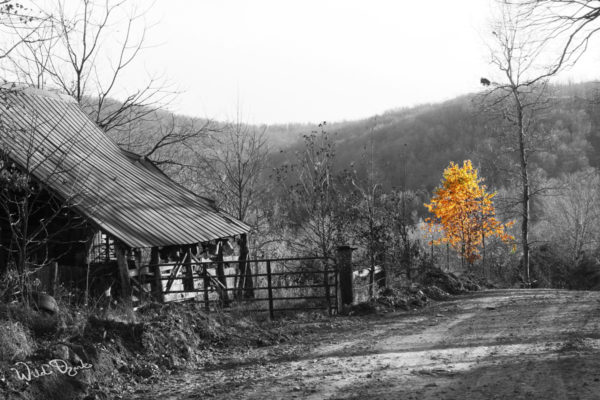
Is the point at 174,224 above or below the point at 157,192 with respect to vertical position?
below

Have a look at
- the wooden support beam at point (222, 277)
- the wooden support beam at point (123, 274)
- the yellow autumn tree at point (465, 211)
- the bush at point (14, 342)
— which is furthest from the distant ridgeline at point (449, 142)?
the bush at point (14, 342)

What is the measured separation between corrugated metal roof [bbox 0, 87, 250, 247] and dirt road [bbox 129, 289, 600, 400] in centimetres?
474

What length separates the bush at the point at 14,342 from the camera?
21.1ft

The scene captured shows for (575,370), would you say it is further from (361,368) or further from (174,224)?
(174,224)

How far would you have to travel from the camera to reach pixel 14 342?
21.9 feet

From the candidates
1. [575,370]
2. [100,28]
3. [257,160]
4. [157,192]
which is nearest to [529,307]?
[575,370]

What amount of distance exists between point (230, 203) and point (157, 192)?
37.8ft

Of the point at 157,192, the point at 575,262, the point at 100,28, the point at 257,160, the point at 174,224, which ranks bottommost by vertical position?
the point at 575,262

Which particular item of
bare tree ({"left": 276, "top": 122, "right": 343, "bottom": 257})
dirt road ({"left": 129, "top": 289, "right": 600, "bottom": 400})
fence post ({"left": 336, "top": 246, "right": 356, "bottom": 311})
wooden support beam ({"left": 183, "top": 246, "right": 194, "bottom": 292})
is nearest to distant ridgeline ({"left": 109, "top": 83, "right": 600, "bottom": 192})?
bare tree ({"left": 276, "top": 122, "right": 343, "bottom": 257})

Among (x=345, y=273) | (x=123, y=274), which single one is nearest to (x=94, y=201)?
(x=123, y=274)

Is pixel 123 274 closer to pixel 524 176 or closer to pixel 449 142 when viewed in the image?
pixel 524 176

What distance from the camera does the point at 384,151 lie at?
370 feet

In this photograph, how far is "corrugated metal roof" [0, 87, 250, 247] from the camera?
1220 cm

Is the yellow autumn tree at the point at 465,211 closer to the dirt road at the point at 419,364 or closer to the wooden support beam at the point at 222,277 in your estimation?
the wooden support beam at the point at 222,277
